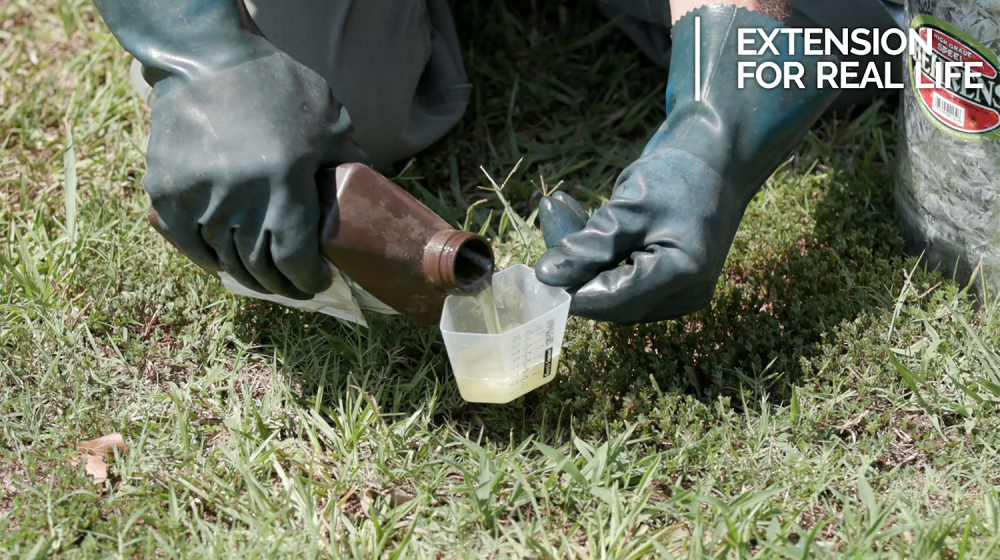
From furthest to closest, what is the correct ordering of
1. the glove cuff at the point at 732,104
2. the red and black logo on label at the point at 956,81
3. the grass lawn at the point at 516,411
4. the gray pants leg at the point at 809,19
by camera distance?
the gray pants leg at the point at 809,19, the glove cuff at the point at 732,104, the red and black logo on label at the point at 956,81, the grass lawn at the point at 516,411

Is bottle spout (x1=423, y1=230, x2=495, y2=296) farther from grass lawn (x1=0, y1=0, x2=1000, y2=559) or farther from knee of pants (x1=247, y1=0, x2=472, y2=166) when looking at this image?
knee of pants (x1=247, y1=0, x2=472, y2=166)

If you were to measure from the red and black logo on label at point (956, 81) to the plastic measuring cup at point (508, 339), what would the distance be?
0.98 meters

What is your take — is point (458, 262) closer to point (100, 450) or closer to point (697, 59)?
point (697, 59)

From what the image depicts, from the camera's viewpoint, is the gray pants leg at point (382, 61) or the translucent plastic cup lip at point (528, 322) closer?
the translucent plastic cup lip at point (528, 322)

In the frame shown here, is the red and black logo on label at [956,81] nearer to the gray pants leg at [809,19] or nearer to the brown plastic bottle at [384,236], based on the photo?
the gray pants leg at [809,19]

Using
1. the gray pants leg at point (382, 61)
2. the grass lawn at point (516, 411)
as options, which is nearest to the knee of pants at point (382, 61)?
the gray pants leg at point (382, 61)

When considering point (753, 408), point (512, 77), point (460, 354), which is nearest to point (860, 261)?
point (753, 408)

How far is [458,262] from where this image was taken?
207 centimetres

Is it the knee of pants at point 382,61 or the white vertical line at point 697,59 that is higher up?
the white vertical line at point 697,59

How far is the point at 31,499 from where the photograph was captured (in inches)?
79.0

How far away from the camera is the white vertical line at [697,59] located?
7.45ft

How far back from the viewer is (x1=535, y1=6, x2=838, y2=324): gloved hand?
2.10 m

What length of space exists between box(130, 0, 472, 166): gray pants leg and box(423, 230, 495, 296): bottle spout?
0.86 metres

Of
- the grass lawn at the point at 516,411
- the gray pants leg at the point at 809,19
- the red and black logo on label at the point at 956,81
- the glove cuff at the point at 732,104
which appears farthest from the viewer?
the gray pants leg at the point at 809,19
